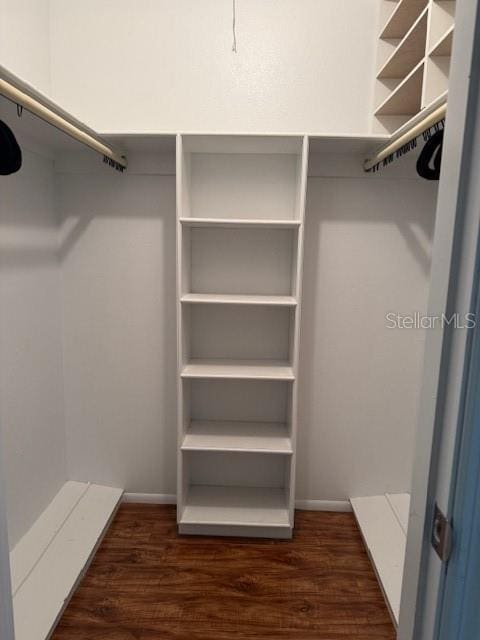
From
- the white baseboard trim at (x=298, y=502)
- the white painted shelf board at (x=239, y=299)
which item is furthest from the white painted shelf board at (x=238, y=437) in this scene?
the white painted shelf board at (x=239, y=299)

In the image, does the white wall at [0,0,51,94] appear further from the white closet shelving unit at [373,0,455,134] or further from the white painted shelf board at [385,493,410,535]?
the white painted shelf board at [385,493,410,535]

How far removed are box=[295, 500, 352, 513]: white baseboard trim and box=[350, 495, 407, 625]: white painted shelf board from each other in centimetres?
6

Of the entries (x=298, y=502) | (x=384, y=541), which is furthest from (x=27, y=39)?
(x=384, y=541)

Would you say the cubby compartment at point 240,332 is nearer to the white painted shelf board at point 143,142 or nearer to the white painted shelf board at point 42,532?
the white painted shelf board at point 143,142

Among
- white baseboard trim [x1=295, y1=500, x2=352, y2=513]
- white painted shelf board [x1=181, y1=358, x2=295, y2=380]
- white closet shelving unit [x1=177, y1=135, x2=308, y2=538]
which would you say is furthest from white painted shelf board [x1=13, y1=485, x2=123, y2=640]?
white baseboard trim [x1=295, y1=500, x2=352, y2=513]

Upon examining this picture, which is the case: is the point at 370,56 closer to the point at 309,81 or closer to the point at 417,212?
the point at 309,81

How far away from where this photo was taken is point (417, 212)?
2270 millimetres

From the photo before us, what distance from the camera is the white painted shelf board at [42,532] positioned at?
6.14 feet

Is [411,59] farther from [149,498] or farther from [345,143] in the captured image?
[149,498]

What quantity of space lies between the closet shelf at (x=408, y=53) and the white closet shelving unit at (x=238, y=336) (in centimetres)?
57

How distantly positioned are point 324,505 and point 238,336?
3.88ft

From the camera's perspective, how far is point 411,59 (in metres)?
1.90

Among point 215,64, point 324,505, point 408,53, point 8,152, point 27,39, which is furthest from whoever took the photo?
point 324,505

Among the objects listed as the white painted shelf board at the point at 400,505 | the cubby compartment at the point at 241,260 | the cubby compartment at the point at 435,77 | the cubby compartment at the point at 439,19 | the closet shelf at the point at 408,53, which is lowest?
the white painted shelf board at the point at 400,505
